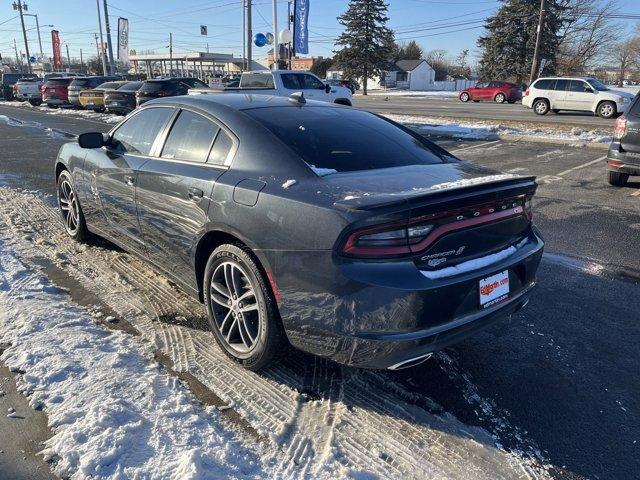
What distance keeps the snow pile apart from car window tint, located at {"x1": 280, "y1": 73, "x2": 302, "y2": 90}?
45.4 ft

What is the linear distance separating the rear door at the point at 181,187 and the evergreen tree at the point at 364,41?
5515cm

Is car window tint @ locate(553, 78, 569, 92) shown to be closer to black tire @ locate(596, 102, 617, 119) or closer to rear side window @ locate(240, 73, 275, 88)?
black tire @ locate(596, 102, 617, 119)

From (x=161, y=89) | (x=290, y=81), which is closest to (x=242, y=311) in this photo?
(x=290, y=81)

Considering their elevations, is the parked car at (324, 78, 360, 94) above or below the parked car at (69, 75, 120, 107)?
above

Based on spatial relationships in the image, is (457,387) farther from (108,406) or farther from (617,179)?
(617,179)

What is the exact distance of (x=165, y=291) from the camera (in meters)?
4.14

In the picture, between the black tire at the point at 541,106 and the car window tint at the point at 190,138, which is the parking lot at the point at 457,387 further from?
the black tire at the point at 541,106

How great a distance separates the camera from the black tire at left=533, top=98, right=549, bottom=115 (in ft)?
75.6

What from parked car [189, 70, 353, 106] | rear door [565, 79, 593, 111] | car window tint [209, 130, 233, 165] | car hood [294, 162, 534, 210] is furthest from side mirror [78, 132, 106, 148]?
rear door [565, 79, 593, 111]

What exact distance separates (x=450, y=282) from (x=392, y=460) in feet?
2.84

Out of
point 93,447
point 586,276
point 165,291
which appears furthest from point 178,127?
point 586,276

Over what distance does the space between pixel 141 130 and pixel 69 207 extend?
71.9 inches

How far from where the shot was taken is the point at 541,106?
23.2m

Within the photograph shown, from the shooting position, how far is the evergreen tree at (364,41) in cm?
5644
